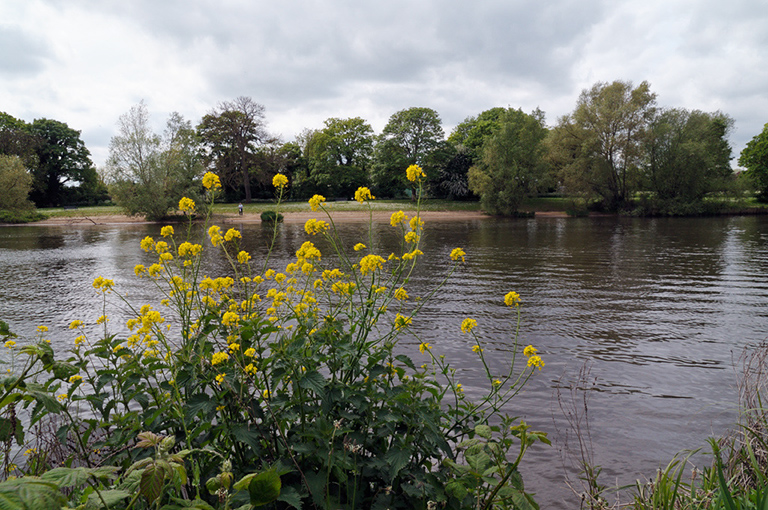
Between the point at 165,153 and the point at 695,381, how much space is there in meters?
41.8

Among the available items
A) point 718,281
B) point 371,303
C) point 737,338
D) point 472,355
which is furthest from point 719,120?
point 371,303

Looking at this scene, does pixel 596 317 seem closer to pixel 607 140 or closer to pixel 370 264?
pixel 370 264

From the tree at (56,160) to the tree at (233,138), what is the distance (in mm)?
16791

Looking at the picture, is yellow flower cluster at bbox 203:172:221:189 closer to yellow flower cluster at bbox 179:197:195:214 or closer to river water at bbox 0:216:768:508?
yellow flower cluster at bbox 179:197:195:214

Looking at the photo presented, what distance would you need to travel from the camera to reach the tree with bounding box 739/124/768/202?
49.8 m

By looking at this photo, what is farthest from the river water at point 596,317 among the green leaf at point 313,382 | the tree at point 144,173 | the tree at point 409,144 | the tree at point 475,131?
the tree at point 475,131

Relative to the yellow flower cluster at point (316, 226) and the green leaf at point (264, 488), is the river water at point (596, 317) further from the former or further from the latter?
the green leaf at point (264, 488)

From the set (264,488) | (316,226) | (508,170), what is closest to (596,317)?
(316,226)

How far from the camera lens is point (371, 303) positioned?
2.70 meters

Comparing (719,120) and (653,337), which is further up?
(719,120)

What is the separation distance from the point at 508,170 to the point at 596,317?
34.6 metres

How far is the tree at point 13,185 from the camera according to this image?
38.8 meters

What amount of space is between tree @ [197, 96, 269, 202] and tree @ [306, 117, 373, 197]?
720 cm

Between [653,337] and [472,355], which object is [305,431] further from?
[653,337]
